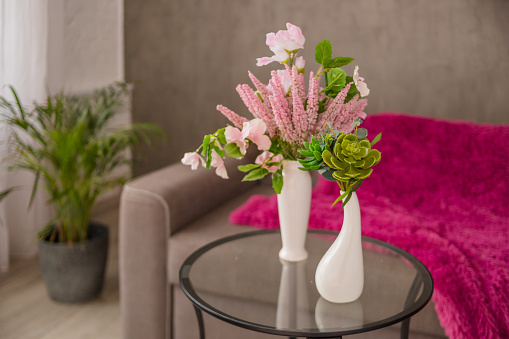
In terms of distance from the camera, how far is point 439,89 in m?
2.39

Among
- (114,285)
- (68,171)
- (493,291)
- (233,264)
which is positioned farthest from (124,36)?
(493,291)

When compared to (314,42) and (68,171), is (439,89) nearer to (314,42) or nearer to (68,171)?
(314,42)

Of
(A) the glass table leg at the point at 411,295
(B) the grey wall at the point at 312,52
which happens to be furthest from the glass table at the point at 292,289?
(B) the grey wall at the point at 312,52

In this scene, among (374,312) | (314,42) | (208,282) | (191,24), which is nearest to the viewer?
(374,312)

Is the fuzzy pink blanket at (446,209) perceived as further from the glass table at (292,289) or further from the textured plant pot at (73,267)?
the textured plant pot at (73,267)

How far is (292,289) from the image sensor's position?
117 centimetres

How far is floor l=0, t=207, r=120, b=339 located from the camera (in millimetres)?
1862

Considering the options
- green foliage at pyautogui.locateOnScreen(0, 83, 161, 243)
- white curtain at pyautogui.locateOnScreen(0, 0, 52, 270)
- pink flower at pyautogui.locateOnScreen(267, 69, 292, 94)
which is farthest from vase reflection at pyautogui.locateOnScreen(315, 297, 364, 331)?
white curtain at pyautogui.locateOnScreen(0, 0, 52, 270)

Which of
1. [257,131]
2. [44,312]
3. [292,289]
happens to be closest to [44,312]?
[44,312]

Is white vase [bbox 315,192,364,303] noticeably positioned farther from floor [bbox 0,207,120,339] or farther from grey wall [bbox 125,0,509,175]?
grey wall [bbox 125,0,509,175]

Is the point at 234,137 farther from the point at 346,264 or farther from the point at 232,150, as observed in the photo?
the point at 346,264

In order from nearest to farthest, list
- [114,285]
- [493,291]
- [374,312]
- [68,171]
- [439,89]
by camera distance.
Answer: [374,312], [493,291], [68,171], [114,285], [439,89]

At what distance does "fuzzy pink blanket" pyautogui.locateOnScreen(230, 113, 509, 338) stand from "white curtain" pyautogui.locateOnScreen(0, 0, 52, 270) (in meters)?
1.06

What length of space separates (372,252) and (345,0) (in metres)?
1.47
